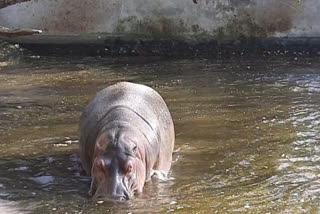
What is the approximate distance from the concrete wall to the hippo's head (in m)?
8.20

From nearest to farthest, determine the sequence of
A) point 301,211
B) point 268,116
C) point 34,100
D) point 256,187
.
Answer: point 301,211 < point 256,187 < point 268,116 < point 34,100

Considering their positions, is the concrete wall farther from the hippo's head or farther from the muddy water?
the hippo's head

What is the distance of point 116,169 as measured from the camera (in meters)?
5.25

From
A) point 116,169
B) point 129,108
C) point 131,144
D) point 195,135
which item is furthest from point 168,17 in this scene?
point 116,169

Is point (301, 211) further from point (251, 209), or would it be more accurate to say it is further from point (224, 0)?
point (224, 0)

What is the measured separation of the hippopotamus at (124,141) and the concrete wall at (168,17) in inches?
276

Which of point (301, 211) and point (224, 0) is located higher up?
point (224, 0)

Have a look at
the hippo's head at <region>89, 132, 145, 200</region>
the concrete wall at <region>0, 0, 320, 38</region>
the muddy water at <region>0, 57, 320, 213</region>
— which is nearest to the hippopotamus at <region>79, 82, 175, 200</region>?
the hippo's head at <region>89, 132, 145, 200</region>

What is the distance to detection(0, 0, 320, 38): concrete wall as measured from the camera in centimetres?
1326

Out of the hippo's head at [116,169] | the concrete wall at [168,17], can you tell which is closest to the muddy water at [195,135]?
the hippo's head at [116,169]

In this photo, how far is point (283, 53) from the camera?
12.9 m

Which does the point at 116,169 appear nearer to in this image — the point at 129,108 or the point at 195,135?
the point at 129,108

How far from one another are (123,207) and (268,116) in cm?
339

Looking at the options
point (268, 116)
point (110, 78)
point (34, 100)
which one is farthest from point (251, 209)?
point (110, 78)
